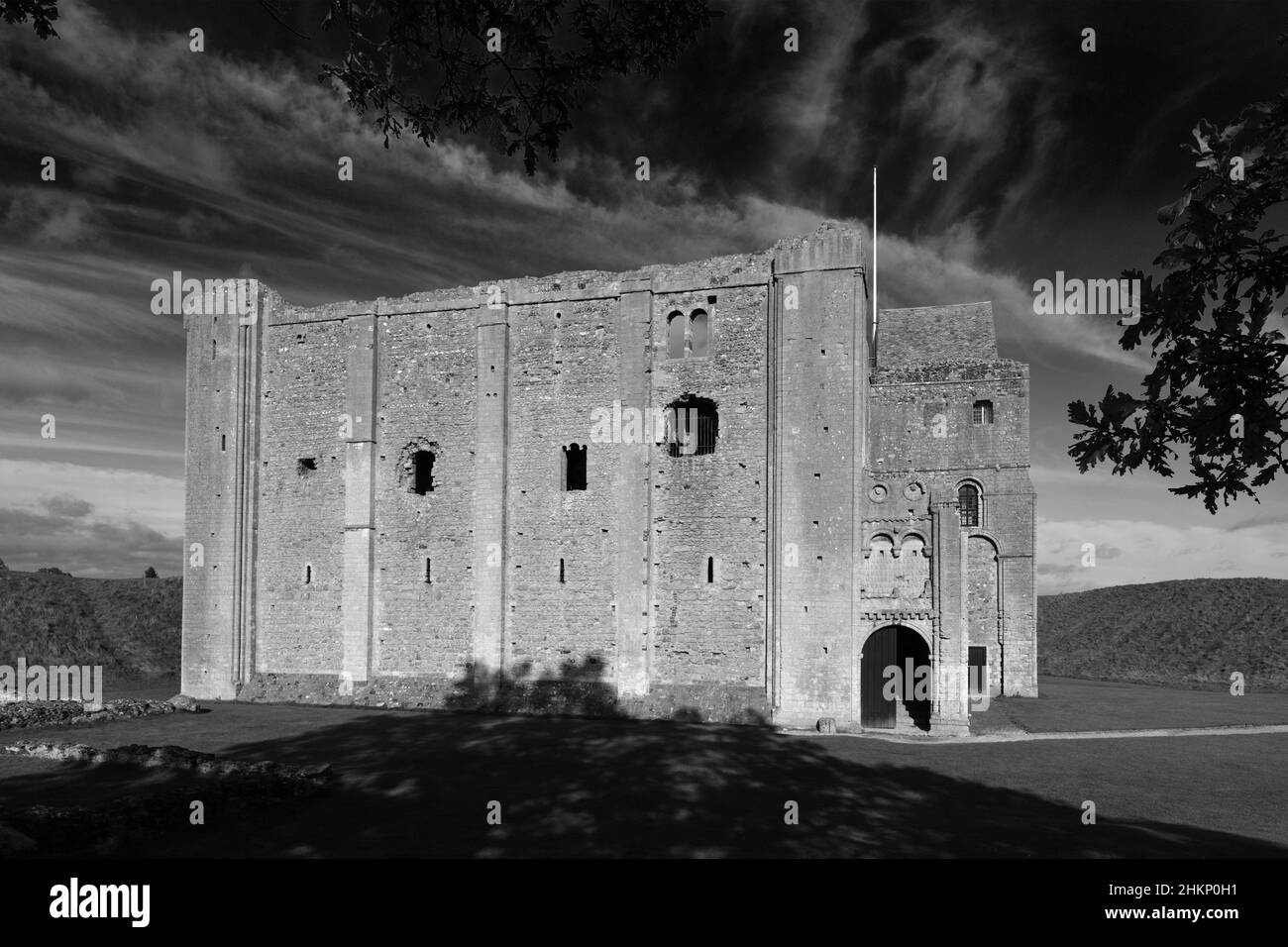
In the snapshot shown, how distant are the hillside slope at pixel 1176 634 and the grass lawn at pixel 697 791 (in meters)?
19.8

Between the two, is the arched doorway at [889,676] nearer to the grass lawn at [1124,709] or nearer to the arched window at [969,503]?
the grass lawn at [1124,709]

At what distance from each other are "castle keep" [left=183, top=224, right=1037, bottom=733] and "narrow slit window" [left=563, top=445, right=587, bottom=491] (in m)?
0.09

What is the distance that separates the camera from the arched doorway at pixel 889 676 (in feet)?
68.6

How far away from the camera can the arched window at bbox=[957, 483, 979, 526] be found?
2708cm

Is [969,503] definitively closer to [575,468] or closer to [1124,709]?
[1124,709]

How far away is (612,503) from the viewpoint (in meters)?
22.4

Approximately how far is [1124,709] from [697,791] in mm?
18701

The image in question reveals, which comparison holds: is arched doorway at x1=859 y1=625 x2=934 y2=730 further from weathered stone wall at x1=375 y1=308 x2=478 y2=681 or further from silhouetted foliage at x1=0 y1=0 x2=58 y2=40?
silhouetted foliage at x1=0 y1=0 x2=58 y2=40

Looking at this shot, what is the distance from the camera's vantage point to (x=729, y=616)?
21453 mm

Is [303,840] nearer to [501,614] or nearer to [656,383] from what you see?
[501,614]

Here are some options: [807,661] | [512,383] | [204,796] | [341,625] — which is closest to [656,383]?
[512,383]

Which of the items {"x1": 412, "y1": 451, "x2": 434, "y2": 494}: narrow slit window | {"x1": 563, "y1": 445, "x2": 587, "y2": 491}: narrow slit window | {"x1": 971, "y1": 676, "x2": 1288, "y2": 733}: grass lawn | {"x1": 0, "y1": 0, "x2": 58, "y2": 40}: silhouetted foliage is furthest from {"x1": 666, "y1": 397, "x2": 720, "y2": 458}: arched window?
{"x1": 0, "y1": 0, "x2": 58, "y2": 40}: silhouetted foliage

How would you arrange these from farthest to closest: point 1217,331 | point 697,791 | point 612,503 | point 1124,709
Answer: point 1124,709, point 612,503, point 697,791, point 1217,331

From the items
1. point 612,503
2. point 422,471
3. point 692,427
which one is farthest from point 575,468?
point 422,471
